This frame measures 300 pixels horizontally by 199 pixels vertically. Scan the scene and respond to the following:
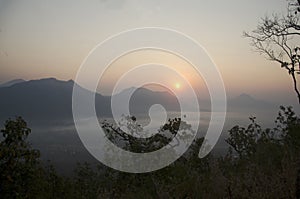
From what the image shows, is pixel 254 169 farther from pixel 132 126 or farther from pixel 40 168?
pixel 132 126

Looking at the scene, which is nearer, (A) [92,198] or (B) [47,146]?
(A) [92,198]

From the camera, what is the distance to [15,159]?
431 inches

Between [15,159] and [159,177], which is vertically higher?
[15,159]

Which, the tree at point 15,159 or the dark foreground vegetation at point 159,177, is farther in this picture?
the tree at point 15,159

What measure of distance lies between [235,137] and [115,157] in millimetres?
12806

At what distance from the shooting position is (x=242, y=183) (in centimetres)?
898

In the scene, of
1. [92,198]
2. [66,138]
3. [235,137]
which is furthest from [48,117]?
[92,198]

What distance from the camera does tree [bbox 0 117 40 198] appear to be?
10.8m

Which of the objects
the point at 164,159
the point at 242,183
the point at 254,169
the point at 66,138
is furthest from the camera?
the point at 66,138

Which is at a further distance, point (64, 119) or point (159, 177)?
point (64, 119)

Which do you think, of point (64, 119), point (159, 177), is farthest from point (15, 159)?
point (64, 119)

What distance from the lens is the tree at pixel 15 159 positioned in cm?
1076

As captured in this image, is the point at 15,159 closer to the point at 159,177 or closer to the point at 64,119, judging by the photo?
the point at 159,177

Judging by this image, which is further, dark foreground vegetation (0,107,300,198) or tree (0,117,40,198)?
tree (0,117,40,198)
